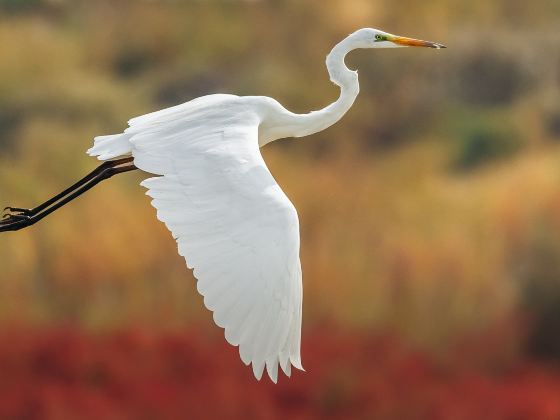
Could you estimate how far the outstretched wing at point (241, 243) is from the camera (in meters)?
5.70

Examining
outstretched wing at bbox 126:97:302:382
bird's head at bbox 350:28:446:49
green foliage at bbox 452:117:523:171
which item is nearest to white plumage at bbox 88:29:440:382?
outstretched wing at bbox 126:97:302:382

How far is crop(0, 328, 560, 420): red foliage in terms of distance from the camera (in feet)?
41.2

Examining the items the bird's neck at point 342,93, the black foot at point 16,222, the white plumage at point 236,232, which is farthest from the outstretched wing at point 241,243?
the black foot at point 16,222

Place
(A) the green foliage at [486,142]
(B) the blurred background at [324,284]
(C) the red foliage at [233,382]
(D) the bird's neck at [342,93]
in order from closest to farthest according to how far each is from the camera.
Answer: (D) the bird's neck at [342,93] → (C) the red foliage at [233,382] → (B) the blurred background at [324,284] → (A) the green foliage at [486,142]

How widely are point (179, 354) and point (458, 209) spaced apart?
3.02 meters

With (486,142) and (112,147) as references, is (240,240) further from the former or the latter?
(486,142)

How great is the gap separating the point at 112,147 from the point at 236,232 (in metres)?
1.01

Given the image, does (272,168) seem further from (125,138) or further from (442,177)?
(125,138)

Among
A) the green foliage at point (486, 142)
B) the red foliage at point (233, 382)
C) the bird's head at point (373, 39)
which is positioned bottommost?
the red foliage at point (233, 382)

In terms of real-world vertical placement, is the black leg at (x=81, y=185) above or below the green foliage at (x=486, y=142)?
below

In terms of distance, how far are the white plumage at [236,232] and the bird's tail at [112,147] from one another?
0.49ft

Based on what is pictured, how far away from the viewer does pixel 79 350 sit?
44.6ft

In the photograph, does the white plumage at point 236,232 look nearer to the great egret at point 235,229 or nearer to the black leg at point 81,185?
the great egret at point 235,229

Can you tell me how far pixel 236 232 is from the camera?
584cm
